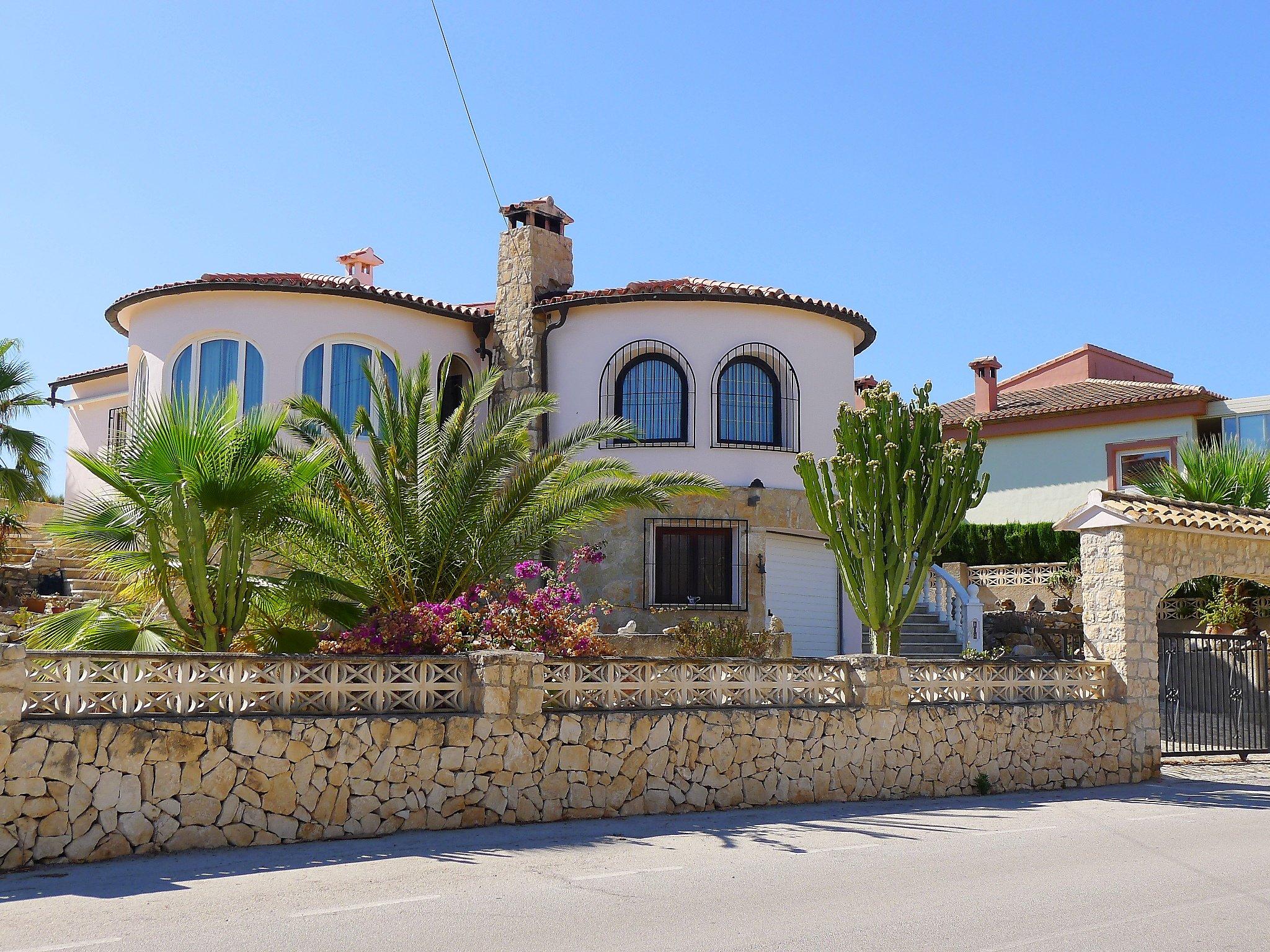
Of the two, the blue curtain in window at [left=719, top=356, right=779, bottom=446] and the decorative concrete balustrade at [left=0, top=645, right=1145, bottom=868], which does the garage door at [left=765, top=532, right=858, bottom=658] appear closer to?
the blue curtain in window at [left=719, top=356, right=779, bottom=446]

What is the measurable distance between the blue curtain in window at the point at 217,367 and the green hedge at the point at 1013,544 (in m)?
17.7

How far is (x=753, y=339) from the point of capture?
21.2m

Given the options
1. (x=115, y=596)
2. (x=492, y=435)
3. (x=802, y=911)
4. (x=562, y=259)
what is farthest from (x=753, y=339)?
(x=802, y=911)

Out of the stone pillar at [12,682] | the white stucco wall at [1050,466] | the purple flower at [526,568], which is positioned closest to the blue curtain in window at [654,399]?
the purple flower at [526,568]

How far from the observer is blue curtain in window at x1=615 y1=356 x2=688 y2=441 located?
68.8 ft

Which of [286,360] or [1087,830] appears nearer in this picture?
[1087,830]

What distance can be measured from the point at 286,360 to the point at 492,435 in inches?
259

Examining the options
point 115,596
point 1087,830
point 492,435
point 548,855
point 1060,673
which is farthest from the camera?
point 1060,673

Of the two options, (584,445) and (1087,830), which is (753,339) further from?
(1087,830)

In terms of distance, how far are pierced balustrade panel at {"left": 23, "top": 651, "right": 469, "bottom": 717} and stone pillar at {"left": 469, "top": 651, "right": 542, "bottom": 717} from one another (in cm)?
17

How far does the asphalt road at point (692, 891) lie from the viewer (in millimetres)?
7270

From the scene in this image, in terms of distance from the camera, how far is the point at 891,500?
15602mm

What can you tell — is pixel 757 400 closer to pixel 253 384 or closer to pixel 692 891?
pixel 253 384

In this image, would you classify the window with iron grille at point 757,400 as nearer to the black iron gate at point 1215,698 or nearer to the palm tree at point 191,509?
the black iron gate at point 1215,698
